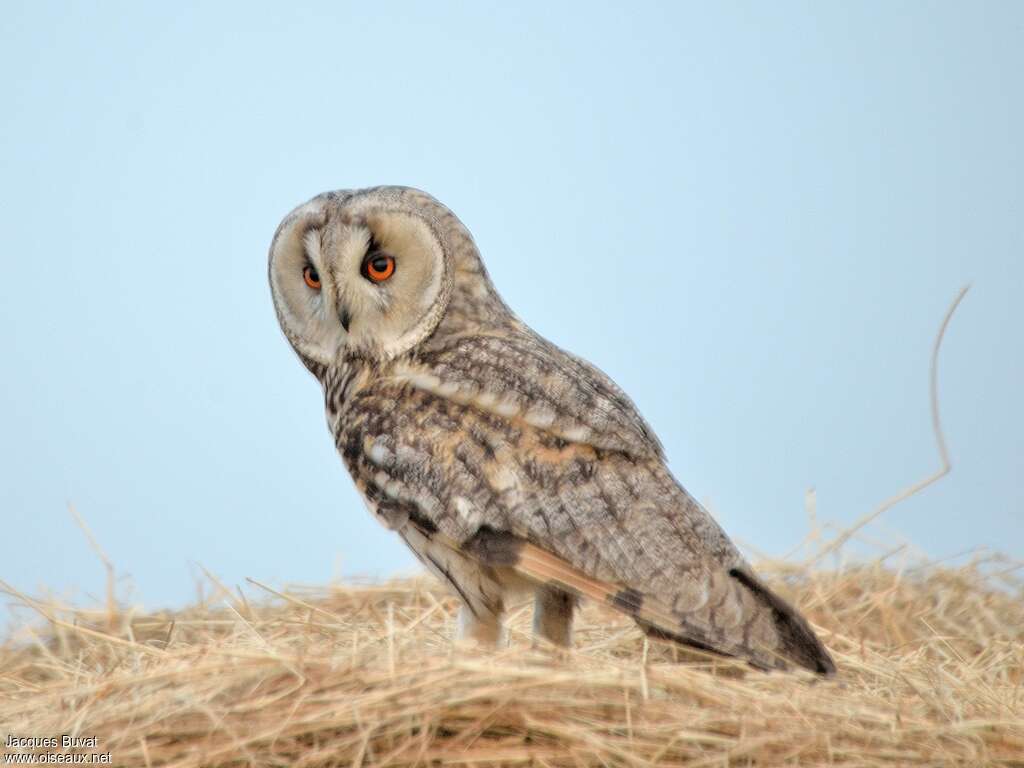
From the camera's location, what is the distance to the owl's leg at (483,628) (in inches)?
122

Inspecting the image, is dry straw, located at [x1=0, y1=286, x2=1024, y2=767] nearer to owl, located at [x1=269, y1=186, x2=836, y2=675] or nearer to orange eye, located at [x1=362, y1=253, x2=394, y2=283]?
owl, located at [x1=269, y1=186, x2=836, y2=675]

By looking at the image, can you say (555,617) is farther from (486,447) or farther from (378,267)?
(378,267)

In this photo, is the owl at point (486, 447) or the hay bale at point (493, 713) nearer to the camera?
the hay bale at point (493, 713)

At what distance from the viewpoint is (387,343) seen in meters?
3.31

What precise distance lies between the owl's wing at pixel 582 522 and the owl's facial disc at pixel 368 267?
1.00 ft

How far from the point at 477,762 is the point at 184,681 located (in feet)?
1.98

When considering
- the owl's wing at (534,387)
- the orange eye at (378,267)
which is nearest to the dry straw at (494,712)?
the owl's wing at (534,387)

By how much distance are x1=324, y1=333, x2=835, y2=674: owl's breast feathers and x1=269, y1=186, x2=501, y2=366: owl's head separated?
14 cm

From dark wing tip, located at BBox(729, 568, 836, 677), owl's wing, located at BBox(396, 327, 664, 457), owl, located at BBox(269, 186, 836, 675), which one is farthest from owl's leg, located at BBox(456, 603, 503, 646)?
dark wing tip, located at BBox(729, 568, 836, 677)

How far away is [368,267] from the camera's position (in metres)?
3.30

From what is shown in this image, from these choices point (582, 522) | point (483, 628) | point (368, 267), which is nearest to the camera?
point (582, 522)

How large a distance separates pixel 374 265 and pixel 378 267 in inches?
0.4

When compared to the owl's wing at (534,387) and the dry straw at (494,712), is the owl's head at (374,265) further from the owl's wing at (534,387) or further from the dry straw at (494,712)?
the dry straw at (494,712)

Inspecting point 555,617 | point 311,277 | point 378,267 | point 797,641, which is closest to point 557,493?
point 555,617
